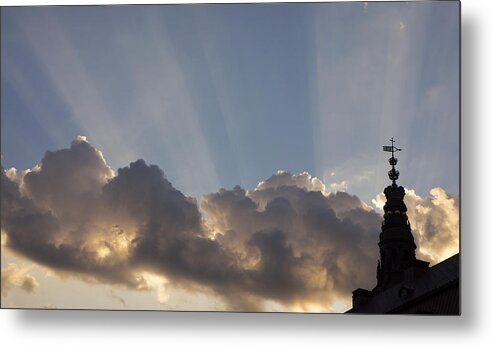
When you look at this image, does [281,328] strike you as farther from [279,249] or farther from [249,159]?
[249,159]

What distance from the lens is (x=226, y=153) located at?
809 centimetres

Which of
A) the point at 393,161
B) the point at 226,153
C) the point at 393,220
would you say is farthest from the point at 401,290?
the point at 226,153

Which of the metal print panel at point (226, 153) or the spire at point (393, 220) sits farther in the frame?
the metal print panel at point (226, 153)

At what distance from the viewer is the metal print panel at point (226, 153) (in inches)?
306

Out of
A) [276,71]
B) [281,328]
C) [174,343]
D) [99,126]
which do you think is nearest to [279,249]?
[281,328]

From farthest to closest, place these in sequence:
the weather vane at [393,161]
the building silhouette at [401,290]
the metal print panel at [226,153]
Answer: the metal print panel at [226,153] < the weather vane at [393,161] < the building silhouette at [401,290]

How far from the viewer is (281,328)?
7.69 meters

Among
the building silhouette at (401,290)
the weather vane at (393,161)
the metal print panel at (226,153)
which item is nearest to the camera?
the building silhouette at (401,290)

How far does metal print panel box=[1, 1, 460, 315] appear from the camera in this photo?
25.5 ft

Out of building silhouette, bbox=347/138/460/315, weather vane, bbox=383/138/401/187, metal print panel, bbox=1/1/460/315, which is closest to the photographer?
building silhouette, bbox=347/138/460/315

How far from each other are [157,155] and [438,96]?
3.31 m

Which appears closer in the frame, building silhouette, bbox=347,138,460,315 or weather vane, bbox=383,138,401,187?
building silhouette, bbox=347,138,460,315

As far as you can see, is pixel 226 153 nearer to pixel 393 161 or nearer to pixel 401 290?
pixel 393 161

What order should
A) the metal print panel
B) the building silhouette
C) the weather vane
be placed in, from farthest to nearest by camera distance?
the metal print panel < the weather vane < the building silhouette
